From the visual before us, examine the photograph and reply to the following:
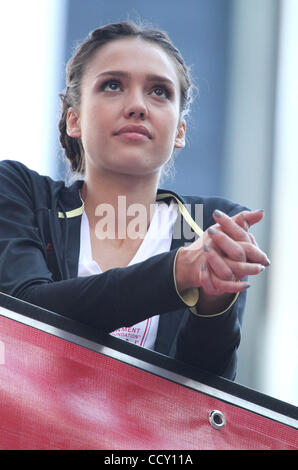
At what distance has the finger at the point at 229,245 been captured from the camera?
107 centimetres

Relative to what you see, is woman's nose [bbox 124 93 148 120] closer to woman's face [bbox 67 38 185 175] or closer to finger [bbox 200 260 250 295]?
woman's face [bbox 67 38 185 175]

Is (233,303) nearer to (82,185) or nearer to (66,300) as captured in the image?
(66,300)

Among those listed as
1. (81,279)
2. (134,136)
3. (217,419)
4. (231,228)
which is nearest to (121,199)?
(134,136)

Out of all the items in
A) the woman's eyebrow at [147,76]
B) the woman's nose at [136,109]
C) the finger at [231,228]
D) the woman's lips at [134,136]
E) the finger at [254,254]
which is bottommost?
the finger at [254,254]

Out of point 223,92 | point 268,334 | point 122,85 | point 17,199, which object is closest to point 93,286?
point 17,199

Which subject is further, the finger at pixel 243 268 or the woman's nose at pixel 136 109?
the woman's nose at pixel 136 109

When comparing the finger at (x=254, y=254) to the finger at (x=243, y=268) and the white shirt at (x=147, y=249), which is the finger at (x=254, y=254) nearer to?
the finger at (x=243, y=268)

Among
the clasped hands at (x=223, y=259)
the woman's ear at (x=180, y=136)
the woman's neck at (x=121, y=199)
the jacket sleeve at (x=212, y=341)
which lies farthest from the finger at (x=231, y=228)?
the woman's ear at (x=180, y=136)

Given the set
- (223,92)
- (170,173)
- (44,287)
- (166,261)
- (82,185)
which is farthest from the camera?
(223,92)

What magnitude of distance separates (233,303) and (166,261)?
0.12 metres

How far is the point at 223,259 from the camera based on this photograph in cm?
108

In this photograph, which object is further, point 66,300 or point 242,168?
point 242,168

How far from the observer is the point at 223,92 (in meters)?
13.1
